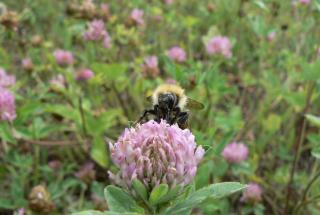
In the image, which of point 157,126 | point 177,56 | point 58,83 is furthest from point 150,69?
point 157,126

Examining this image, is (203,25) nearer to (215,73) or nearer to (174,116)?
(215,73)

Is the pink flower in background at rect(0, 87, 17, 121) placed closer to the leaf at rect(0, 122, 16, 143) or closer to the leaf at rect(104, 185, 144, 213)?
the leaf at rect(0, 122, 16, 143)

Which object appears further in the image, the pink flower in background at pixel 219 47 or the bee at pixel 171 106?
the pink flower in background at pixel 219 47

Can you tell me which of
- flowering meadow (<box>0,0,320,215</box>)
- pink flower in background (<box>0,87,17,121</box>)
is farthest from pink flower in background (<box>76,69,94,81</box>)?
pink flower in background (<box>0,87,17,121</box>)

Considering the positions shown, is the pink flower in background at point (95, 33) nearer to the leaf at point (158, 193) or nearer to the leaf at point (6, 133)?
the leaf at point (6, 133)

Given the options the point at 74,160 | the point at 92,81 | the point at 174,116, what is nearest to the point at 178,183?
the point at 174,116

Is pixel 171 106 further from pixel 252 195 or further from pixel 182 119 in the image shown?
pixel 252 195

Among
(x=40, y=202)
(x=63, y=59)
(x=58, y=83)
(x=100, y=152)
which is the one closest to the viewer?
(x=40, y=202)

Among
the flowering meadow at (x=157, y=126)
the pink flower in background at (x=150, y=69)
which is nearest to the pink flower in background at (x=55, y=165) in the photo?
the flowering meadow at (x=157, y=126)

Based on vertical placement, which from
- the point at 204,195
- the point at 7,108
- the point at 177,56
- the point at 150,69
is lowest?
the point at 204,195
